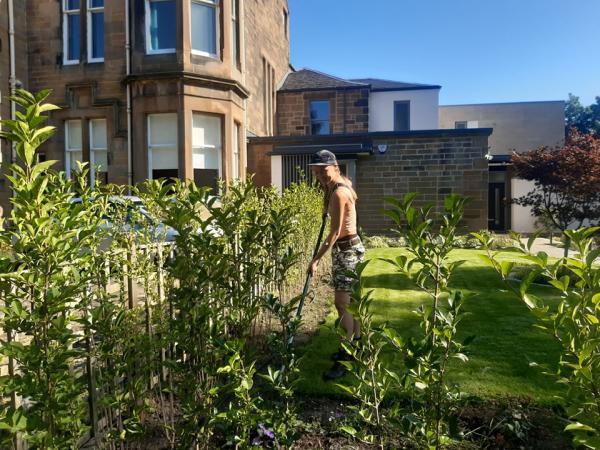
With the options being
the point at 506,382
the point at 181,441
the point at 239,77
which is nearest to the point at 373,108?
the point at 239,77

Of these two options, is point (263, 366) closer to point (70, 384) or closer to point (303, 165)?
point (70, 384)

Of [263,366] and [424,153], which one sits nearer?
[263,366]

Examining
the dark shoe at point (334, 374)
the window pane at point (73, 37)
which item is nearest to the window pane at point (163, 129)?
the window pane at point (73, 37)

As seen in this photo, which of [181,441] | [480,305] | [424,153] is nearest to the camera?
[181,441]

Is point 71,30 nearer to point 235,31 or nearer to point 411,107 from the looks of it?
point 235,31

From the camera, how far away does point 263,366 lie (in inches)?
156

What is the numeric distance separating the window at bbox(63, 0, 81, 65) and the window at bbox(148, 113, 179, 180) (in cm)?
340

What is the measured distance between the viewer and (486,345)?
474 cm

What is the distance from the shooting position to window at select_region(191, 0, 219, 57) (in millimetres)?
13594

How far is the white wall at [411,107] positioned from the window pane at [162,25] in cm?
1235

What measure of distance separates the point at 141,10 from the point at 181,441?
1385cm

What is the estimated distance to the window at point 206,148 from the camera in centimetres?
1369

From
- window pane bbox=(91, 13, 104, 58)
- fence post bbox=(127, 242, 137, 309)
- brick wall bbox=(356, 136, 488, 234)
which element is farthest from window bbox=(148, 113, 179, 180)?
fence post bbox=(127, 242, 137, 309)

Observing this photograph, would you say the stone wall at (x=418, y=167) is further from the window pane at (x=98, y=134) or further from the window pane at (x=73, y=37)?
the window pane at (x=73, y=37)
